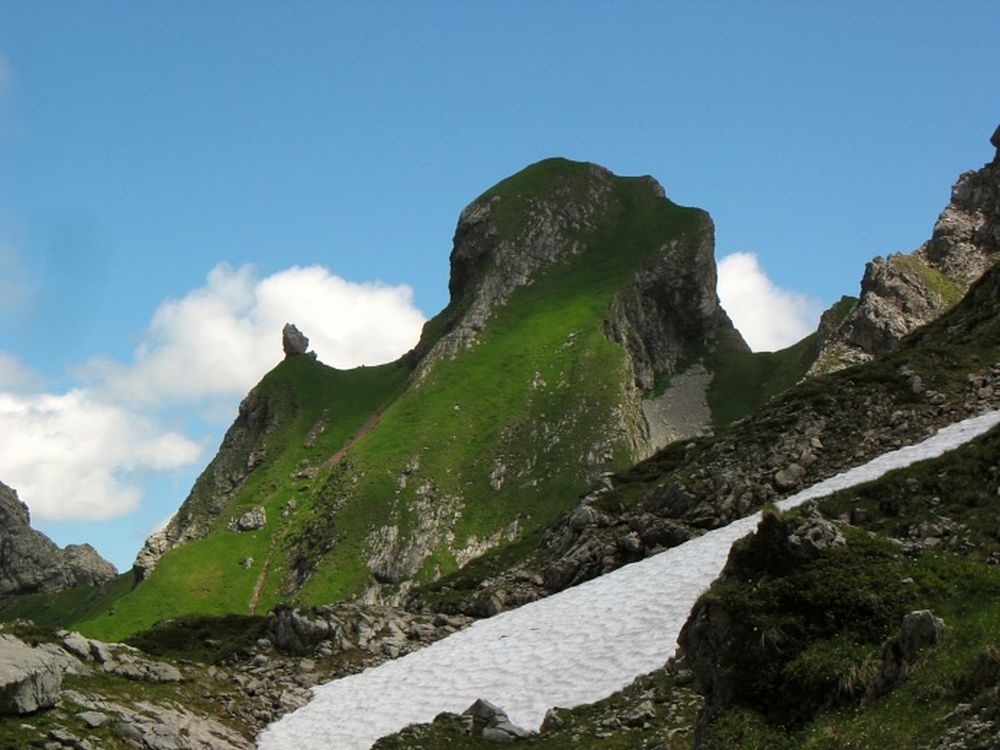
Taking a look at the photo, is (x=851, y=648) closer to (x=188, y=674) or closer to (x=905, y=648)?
(x=905, y=648)

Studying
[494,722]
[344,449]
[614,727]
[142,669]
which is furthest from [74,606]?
[614,727]

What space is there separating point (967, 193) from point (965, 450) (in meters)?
107

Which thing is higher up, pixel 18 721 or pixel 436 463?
pixel 436 463

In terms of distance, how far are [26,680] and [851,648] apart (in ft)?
70.3

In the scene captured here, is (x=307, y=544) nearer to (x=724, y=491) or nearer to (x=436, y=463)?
(x=436, y=463)

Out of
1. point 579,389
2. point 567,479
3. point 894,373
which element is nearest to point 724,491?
point 894,373

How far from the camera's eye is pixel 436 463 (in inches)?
6624

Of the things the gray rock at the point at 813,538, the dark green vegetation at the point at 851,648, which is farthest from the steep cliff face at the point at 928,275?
the dark green vegetation at the point at 851,648

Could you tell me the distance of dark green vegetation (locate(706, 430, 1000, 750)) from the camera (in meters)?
14.9

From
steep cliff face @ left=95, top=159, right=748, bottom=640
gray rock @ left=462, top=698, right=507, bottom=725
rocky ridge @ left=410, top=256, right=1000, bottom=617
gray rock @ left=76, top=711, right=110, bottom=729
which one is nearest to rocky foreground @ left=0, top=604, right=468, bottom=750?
gray rock @ left=76, top=711, right=110, bottom=729

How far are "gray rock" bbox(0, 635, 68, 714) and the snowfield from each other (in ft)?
21.2

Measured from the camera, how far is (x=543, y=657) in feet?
108

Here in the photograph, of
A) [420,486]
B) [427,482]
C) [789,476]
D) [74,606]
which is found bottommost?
[789,476]

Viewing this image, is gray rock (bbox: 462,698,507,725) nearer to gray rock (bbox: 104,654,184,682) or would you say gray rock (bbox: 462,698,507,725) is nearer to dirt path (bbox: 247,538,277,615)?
gray rock (bbox: 104,654,184,682)
